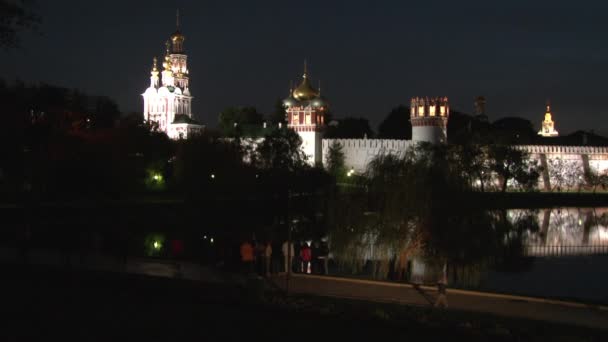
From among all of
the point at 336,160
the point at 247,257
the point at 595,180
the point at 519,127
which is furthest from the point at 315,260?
the point at 519,127

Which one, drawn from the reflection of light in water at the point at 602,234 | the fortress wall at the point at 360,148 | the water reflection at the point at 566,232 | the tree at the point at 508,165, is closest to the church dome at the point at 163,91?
the fortress wall at the point at 360,148

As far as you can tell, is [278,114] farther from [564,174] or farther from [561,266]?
[561,266]

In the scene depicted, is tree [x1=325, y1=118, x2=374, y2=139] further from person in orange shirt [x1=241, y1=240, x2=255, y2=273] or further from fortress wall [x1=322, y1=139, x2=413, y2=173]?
person in orange shirt [x1=241, y1=240, x2=255, y2=273]

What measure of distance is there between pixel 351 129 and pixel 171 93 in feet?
67.3

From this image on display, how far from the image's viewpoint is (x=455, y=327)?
10914mm

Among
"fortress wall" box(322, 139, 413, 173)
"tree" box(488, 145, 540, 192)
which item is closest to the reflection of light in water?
"tree" box(488, 145, 540, 192)

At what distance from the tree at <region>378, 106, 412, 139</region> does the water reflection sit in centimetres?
3110

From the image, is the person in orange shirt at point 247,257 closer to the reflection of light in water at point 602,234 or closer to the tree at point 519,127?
the reflection of light in water at point 602,234

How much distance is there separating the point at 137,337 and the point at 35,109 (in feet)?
94.5

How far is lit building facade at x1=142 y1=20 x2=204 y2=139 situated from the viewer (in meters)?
87.6

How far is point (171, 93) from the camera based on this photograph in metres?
88.5

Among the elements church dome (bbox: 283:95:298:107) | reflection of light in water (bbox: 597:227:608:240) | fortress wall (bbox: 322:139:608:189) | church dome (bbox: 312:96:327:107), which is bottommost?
reflection of light in water (bbox: 597:227:608:240)

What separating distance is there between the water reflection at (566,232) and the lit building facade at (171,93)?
152 feet

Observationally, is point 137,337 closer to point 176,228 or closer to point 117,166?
point 176,228
